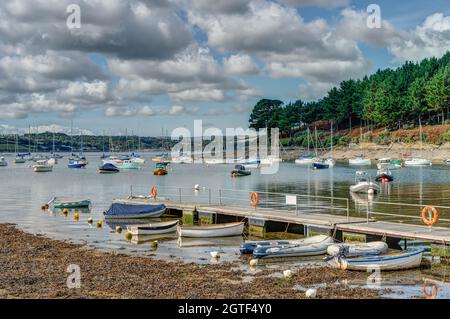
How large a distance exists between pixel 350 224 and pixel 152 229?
13945 mm

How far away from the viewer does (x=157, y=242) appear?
3597 centimetres

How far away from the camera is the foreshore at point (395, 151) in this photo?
148 m

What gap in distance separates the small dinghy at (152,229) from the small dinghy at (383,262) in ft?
52.4

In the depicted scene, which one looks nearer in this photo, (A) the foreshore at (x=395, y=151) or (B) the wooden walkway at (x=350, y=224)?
(B) the wooden walkway at (x=350, y=224)

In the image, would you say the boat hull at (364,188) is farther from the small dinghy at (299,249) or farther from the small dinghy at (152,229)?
the small dinghy at (299,249)

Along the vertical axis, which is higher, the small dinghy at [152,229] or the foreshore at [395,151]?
the foreshore at [395,151]

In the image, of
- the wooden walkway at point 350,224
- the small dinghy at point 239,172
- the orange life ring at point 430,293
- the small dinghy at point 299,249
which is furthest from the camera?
the small dinghy at point 239,172

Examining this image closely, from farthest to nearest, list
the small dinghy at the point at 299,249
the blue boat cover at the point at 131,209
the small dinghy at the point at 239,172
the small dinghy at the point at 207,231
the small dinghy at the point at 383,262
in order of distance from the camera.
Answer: the small dinghy at the point at 239,172, the blue boat cover at the point at 131,209, the small dinghy at the point at 207,231, the small dinghy at the point at 299,249, the small dinghy at the point at 383,262

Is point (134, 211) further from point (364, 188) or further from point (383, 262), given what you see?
point (364, 188)

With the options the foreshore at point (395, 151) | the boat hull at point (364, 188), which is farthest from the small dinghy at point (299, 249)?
the foreshore at point (395, 151)

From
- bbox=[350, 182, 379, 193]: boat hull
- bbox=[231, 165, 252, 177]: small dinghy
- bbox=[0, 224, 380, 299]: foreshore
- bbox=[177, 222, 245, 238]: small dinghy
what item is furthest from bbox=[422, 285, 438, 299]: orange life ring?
bbox=[231, 165, 252, 177]: small dinghy

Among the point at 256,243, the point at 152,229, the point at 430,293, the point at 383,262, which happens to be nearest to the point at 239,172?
the point at 152,229
